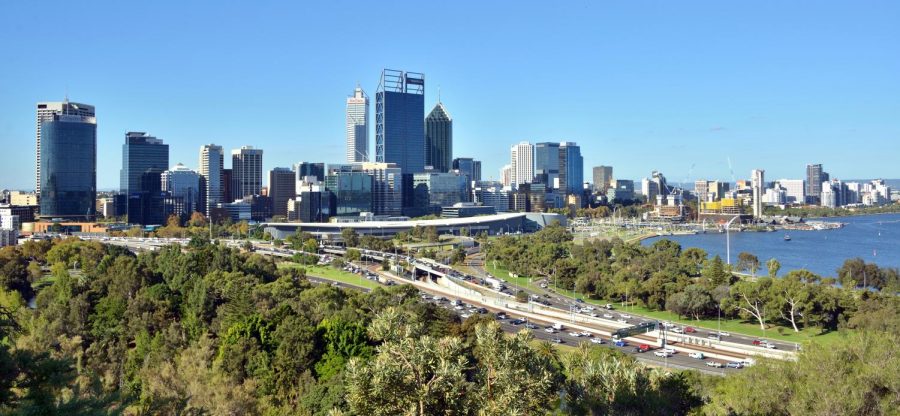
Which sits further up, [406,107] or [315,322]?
[406,107]

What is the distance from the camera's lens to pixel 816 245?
3884 cm

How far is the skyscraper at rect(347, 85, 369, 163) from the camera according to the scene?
83.6m

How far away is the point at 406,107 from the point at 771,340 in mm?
50450

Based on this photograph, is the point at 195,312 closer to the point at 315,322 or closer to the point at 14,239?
the point at 315,322

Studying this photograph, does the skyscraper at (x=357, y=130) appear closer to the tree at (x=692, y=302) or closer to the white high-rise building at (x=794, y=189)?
the white high-rise building at (x=794, y=189)

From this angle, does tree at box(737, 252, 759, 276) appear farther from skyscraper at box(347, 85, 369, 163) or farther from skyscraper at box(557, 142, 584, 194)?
skyscraper at box(347, 85, 369, 163)

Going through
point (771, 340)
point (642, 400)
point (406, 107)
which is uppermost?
point (406, 107)

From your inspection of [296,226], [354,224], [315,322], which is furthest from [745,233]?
[315,322]

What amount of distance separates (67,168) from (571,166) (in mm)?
53307

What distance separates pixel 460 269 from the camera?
26.9 meters

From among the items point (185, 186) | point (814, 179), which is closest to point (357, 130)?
point (185, 186)

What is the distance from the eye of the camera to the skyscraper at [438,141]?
7112 cm

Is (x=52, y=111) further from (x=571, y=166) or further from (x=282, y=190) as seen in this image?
(x=571, y=166)

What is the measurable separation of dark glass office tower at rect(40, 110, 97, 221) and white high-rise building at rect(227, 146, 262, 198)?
16.8 metres
